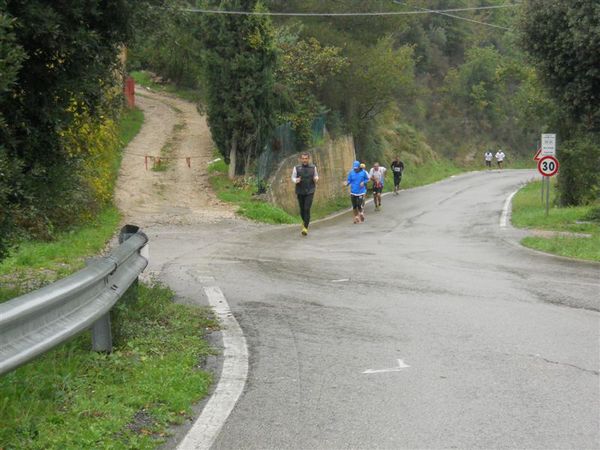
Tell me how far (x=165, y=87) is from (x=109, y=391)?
43.6 m

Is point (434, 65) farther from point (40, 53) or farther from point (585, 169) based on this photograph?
point (40, 53)

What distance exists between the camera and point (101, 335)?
6.34m

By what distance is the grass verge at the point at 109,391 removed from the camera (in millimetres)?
4531

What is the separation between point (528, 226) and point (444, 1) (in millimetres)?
62909

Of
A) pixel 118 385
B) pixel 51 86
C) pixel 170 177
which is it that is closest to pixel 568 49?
pixel 170 177

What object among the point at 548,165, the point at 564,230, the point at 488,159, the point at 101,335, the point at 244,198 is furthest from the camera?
the point at 488,159

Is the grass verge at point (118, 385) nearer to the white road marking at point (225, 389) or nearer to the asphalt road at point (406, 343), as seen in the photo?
the white road marking at point (225, 389)

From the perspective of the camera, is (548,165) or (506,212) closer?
(548,165)

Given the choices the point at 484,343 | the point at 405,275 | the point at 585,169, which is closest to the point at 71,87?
the point at 484,343

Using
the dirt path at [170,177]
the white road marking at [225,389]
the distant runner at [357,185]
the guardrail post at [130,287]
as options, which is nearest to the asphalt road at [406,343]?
the white road marking at [225,389]

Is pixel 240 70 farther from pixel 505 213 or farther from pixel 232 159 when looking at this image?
pixel 505 213

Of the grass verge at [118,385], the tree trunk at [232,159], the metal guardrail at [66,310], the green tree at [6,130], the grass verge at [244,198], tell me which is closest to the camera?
the metal guardrail at [66,310]

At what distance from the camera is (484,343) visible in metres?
7.12

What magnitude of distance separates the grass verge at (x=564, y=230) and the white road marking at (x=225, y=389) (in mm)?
8416
